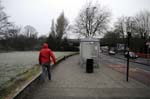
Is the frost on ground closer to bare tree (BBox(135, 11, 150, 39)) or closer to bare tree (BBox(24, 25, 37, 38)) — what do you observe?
bare tree (BBox(135, 11, 150, 39))

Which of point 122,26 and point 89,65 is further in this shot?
point 122,26

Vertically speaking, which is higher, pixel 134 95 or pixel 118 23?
pixel 118 23

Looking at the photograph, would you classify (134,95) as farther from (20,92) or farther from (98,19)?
(98,19)

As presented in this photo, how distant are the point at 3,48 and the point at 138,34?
5256 cm

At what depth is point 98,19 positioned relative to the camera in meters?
42.1

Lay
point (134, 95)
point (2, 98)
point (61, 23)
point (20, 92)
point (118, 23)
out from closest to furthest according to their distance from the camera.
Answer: point (2, 98) < point (20, 92) < point (134, 95) < point (118, 23) < point (61, 23)

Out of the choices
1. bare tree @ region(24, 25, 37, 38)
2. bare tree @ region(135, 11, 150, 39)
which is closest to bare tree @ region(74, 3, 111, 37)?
bare tree @ region(135, 11, 150, 39)

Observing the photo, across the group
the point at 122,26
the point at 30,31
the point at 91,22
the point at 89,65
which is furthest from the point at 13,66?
the point at 30,31

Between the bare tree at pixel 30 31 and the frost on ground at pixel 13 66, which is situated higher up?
the bare tree at pixel 30 31

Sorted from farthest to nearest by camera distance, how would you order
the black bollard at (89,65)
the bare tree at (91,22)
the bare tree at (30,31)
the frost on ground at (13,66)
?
the bare tree at (30,31) < the bare tree at (91,22) < the black bollard at (89,65) < the frost on ground at (13,66)

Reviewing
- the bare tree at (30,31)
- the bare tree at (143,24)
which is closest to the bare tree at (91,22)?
the bare tree at (143,24)

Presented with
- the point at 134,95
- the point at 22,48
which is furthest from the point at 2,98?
the point at 22,48

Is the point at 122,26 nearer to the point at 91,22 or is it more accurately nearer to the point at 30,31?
the point at 91,22

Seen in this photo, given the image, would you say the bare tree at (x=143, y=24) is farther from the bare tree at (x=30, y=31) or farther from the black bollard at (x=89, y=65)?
the bare tree at (x=30, y=31)
